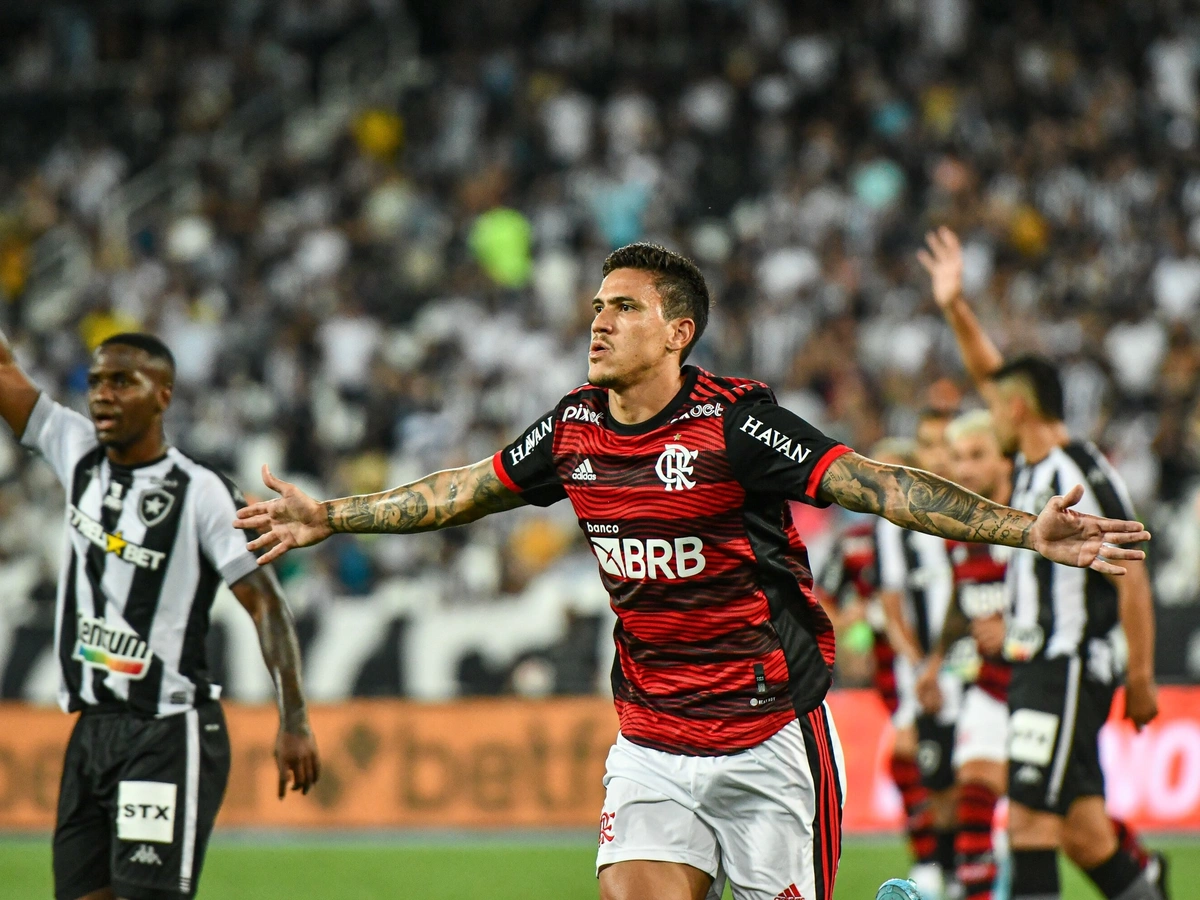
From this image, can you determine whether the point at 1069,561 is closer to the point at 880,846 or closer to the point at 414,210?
the point at 880,846

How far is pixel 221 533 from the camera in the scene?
6496mm

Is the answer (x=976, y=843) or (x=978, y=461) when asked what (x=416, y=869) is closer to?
Answer: (x=976, y=843)

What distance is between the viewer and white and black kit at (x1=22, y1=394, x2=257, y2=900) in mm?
6250

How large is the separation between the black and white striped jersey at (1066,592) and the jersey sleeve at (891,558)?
203 cm

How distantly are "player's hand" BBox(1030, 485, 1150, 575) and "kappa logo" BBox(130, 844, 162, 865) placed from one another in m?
3.31

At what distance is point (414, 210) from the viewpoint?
21.0 metres

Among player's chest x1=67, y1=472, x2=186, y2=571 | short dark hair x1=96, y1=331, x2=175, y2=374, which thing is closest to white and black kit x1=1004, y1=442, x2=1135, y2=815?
player's chest x1=67, y1=472, x2=186, y2=571

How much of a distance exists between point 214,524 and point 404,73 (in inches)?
696

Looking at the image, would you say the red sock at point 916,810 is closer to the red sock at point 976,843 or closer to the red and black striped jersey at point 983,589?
the red sock at point 976,843

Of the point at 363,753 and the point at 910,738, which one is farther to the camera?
the point at 363,753

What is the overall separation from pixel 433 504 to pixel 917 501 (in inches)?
65.1

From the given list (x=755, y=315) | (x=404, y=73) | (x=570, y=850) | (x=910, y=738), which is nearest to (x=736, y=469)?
(x=910, y=738)

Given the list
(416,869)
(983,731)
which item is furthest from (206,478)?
(416,869)

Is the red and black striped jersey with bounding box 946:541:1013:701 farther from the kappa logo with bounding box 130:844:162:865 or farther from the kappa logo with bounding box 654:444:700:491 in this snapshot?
the kappa logo with bounding box 130:844:162:865
